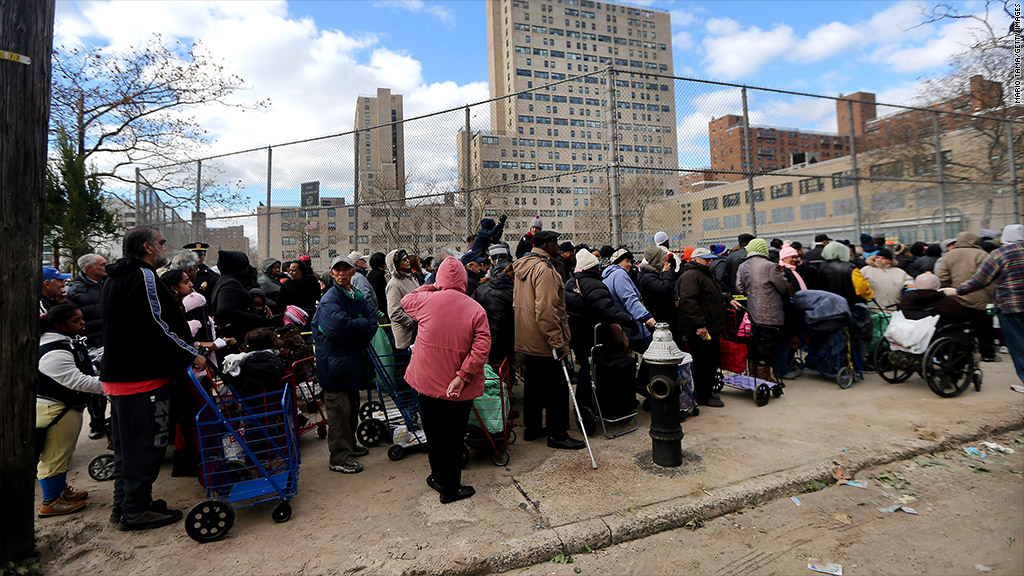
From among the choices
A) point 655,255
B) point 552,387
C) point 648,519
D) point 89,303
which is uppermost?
point 655,255

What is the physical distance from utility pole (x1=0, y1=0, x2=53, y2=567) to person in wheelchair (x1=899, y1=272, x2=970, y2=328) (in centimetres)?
907

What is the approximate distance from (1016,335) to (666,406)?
4.69 meters

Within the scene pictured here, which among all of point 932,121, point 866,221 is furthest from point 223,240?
point 932,121

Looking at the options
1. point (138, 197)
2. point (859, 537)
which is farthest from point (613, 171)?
point (138, 197)

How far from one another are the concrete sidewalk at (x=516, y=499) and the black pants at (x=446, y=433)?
22cm

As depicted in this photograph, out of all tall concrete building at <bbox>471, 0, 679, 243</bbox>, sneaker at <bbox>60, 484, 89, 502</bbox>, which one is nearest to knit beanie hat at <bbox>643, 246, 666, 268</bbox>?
tall concrete building at <bbox>471, 0, 679, 243</bbox>

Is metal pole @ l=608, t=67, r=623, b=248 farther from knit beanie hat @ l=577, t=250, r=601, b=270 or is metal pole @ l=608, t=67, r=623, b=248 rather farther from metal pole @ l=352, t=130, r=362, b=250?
metal pole @ l=352, t=130, r=362, b=250

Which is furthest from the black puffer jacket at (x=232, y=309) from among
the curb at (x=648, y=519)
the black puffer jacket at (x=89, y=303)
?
the curb at (x=648, y=519)

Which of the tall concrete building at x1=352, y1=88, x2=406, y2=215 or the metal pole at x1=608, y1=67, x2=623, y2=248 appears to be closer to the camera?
the metal pole at x1=608, y1=67, x2=623, y2=248

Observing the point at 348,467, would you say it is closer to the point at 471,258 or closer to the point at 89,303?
the point at 471,258

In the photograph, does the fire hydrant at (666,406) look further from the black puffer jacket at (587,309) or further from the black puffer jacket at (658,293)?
the black puffer jacket at (658,293)

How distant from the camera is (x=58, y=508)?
3895 millimetres

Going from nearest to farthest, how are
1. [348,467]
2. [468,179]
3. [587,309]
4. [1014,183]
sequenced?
[348,467] < [587,309] < [468,179] < [1014,183]

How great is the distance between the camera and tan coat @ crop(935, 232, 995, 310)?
741 cm
